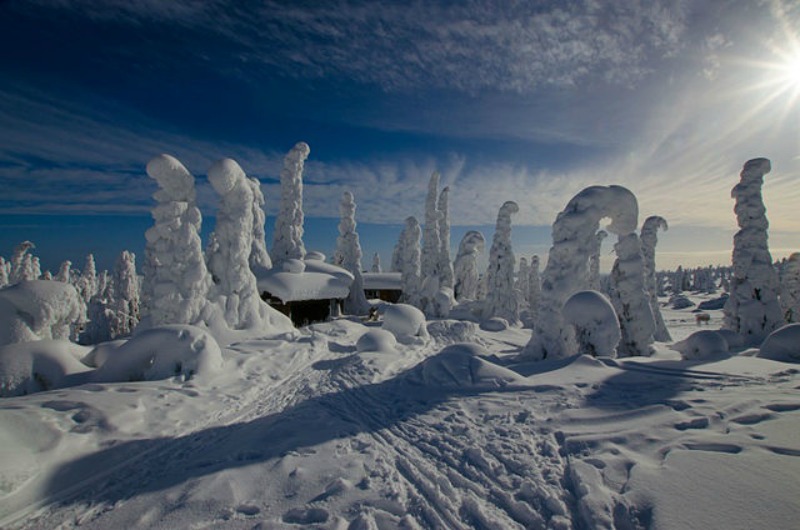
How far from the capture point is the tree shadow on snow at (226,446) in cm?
443

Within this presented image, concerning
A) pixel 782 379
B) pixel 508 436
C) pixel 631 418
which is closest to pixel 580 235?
pixel 782 379

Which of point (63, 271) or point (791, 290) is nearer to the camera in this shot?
point (791, 290)

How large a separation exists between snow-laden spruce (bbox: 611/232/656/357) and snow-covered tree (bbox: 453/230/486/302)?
2314cm

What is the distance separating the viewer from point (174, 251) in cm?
1254

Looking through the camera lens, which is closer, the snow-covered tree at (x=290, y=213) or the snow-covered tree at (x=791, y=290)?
the snow-covered tree at (x=791, y=290)

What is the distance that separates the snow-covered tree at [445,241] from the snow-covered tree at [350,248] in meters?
9.72

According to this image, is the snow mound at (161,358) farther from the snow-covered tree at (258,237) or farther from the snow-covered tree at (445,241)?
the snow-covered tree at (445,241)

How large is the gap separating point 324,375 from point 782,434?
9.17 meters

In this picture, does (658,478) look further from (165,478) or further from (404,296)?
(404,296)

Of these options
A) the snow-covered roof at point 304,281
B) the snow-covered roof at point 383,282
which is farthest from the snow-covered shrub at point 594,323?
the snow-covered roof at point 383,282

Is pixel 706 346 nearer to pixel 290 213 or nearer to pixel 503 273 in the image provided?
pixel 503 273

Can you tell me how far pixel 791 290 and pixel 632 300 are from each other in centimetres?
1679

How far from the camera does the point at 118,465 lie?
4938mm

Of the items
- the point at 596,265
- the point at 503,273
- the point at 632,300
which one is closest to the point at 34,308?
the point at 632,300
